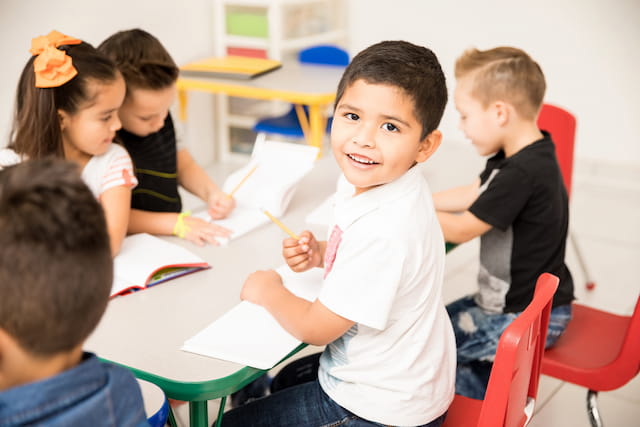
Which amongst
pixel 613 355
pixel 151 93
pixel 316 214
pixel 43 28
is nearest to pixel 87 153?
pixel 151 93

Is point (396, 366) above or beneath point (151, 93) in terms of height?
beneath

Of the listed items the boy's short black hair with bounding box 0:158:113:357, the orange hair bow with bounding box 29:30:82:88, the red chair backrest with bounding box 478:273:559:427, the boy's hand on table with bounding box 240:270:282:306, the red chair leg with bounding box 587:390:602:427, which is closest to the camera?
the boy's short black hair with bounding box 0:158:113:357

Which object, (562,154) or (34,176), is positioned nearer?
(34,176)

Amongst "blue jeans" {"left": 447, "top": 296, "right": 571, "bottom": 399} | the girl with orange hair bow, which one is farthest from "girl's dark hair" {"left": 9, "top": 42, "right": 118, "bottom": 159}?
"blue jeans" {"left": 447, "top": 296, "right": 571, "bottom": 399}

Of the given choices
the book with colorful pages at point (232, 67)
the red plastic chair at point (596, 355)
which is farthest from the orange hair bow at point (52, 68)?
the book with colorful pages at point (232, 67)

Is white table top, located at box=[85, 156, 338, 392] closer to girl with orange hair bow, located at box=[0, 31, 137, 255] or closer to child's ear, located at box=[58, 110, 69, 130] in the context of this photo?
girl with orange hair bow, located at box=[0, 31, 137, 255]

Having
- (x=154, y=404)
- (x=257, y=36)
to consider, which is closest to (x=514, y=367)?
(x=154, y=404)

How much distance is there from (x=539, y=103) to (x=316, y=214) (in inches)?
24.3

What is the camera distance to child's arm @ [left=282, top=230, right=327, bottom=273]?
1406 mm

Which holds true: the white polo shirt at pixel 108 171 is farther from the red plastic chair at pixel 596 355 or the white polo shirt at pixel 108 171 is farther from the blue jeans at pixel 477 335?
the red plastic chair at pixel 596 355

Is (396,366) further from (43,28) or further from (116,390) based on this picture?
(43,28)

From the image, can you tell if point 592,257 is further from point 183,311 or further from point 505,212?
point 183,311

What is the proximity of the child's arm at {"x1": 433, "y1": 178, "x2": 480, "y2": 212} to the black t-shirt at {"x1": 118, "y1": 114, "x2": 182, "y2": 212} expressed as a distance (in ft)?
2.42

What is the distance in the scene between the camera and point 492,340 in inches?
68.3
